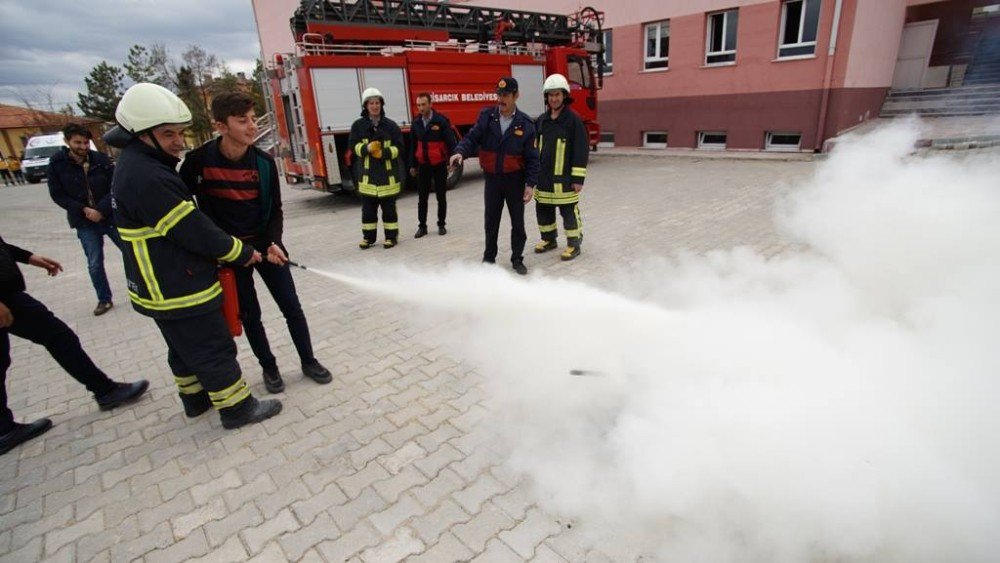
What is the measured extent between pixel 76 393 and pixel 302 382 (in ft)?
5.10

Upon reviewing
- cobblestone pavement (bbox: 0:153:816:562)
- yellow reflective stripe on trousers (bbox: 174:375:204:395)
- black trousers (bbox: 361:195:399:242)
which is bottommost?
cobblestone pavement (bbox: 0:153:816:562)

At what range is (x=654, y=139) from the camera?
600 inches

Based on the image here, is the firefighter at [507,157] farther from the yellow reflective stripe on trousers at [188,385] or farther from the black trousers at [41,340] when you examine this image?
the black trousers at [41,340]

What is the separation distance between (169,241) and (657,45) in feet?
48.7

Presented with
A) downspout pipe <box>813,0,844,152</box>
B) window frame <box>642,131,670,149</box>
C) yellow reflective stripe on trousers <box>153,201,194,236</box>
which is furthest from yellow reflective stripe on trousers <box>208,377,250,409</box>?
window frame <box>642,131,670,149</box>

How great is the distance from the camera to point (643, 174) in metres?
11.3

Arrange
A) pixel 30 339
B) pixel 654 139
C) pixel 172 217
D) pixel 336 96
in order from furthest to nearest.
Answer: pixel 654 139 < pixel 336 96 < pixel 30 339 < pixel 172 217

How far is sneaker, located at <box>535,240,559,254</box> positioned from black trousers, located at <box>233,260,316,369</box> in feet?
10.3

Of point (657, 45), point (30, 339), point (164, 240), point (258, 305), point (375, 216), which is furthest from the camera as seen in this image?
point (657, 45)

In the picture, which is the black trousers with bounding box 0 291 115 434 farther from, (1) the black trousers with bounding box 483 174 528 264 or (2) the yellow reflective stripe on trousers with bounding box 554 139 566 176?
(2) the yellow reflective stripe on trousers with bounding box 554 139 566 176

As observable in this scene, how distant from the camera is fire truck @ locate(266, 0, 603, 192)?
338 inches

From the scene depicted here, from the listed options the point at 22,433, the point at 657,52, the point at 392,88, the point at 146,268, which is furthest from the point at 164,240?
the point at 657,52

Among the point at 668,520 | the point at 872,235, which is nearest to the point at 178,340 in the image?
the point at 668,520

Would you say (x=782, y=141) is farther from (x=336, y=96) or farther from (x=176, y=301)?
(x=176, y=301)
